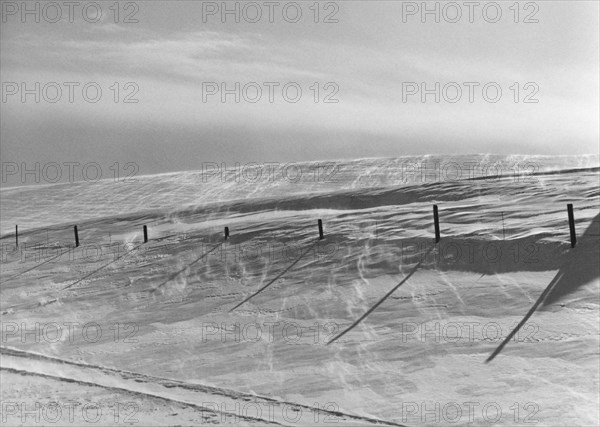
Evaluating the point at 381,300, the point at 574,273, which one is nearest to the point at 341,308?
the point at 381,300

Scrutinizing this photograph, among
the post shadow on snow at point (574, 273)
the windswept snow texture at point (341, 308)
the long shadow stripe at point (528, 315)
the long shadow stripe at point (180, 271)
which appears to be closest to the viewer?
the windswept snow texture at point (341, 308)

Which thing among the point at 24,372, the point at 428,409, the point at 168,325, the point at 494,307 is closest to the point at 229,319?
the point at 168,325

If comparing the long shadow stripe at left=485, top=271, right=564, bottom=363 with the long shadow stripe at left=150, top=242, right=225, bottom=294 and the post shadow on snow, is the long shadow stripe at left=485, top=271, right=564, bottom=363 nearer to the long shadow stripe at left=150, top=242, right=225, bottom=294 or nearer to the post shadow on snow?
the post shadow on snow

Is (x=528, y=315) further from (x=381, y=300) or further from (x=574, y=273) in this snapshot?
(x=381, y=300)

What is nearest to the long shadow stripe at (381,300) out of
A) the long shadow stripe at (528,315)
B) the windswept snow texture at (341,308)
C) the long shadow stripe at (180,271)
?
the windswept snow texture at (341,308)

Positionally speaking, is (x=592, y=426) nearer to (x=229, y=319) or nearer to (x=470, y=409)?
(x=470, y=409)

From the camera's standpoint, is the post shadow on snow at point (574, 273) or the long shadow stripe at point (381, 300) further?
the long shadow stripe at point (381, 300)

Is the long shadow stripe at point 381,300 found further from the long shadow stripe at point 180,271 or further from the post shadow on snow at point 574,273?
the long shadow stripe at point 180,271
